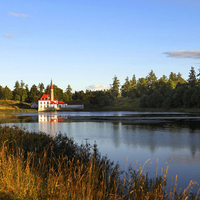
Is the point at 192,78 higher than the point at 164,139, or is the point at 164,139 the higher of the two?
the point at 192,78

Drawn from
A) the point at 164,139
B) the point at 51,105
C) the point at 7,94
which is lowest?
the point at 164,139

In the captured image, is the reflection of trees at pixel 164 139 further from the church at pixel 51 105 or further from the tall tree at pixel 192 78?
the church at pixel 51 105

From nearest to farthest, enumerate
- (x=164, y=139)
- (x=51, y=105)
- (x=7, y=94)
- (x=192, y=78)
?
(x=164, y=139)
(x=192, y=78)
(x=51, y=105)
(x=7, y=94)

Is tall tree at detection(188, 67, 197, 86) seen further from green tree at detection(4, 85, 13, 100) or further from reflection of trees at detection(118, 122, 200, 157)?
green tree at detection(4, 85, 13, 100)

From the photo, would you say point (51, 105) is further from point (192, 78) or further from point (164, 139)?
point (164, 139)

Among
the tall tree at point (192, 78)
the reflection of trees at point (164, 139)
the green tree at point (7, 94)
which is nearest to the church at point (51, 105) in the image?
the green tree at point (7, 94)

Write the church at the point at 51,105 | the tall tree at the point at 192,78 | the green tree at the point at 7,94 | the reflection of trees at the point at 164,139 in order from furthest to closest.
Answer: the green tree at the point at 7,94
the church at the point at 51,105
the tall tree at the point at 192,78
the reflection of trees at the point at 164,139

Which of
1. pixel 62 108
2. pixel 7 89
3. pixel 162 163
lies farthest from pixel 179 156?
pixel 7 89

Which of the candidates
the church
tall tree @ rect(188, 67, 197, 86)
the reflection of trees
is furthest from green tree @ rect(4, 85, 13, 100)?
the reflection of trees

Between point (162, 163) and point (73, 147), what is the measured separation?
19.0 ft

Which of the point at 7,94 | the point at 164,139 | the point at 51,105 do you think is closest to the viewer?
the point at 164,139

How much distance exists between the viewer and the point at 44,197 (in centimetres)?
721

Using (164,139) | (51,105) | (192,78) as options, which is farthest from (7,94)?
(164,139)

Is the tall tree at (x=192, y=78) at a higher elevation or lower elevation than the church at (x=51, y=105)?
higher
